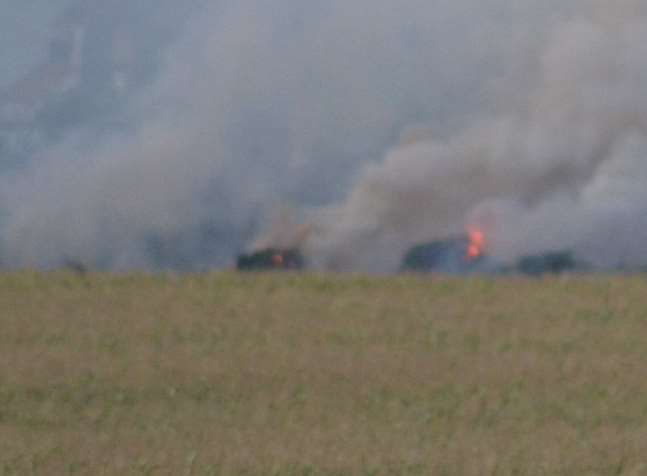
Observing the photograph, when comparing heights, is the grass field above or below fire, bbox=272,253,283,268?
below

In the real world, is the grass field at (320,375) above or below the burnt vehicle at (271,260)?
below

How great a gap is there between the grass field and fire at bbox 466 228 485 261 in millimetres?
568

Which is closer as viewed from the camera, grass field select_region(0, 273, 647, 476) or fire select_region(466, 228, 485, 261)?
grass field select_region(0, 273, 647, 476)

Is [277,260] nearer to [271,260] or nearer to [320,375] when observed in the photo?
[271,260]

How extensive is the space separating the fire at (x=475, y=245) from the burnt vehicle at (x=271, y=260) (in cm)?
122

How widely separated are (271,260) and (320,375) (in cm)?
275

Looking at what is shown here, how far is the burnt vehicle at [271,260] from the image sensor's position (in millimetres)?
11055

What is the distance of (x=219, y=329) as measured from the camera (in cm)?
948

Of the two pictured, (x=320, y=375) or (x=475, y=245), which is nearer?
(x=320, y=375)

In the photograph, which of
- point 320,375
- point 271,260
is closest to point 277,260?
point 271,260

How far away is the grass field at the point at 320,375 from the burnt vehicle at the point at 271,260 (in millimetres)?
581

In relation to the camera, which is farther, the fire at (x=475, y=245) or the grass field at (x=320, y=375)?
the fire at (x=475, y=245)

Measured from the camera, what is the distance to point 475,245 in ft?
35.6

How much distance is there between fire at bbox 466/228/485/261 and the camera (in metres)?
10.8
